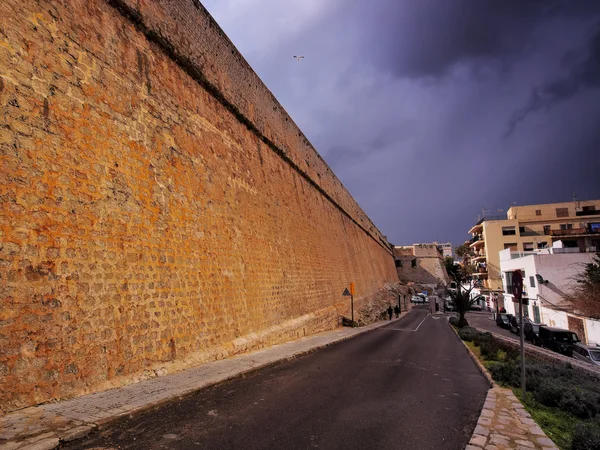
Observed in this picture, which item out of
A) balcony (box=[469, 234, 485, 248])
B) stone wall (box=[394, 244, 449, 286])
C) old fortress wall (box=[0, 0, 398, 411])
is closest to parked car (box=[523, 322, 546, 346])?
old fortress wall (box=[0, 0, 398, 411])

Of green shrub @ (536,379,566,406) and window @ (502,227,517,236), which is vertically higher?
window @ (502,227,517,236)

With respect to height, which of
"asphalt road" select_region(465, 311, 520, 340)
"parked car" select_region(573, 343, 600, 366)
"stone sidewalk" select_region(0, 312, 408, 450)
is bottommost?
"asphalt road" select_region(465, 311, 520, 340)

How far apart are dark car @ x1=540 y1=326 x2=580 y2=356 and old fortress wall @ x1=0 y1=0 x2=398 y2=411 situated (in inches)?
433

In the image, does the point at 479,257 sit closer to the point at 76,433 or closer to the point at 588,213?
the point at 588,213

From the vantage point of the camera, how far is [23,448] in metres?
3.20

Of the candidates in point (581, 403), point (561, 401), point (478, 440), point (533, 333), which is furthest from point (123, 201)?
point (533, 333)

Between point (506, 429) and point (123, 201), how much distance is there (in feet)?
21.5

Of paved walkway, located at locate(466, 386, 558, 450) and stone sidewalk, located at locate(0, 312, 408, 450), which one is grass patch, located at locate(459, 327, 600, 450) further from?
stone sidewalk, located at locate(0, 312, 408, 450)

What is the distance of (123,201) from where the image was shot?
6.30 metres

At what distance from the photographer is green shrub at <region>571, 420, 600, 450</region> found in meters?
3.52

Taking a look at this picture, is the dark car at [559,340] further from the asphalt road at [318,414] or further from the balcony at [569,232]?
the balcony at [569,232]

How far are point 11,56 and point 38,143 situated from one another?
3.85 feet

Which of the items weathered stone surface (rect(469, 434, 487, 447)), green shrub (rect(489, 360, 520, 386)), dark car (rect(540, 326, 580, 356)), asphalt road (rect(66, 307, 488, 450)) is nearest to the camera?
asphalt road (rect(66, 307, 488, 450))

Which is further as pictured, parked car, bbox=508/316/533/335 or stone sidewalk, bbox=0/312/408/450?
parked car, bbox=508/316/533/335
